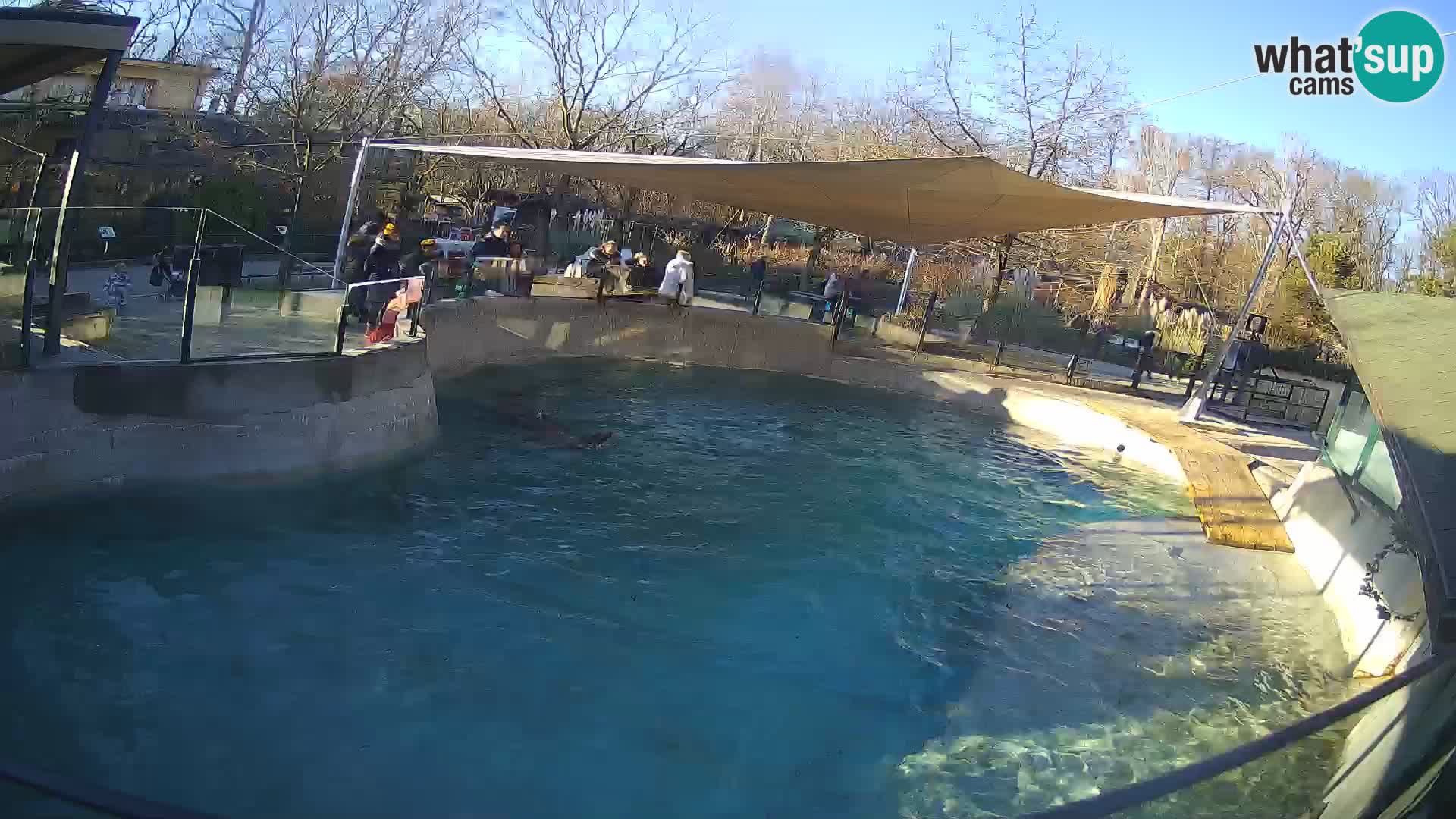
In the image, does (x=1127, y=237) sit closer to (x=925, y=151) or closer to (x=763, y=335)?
(x=925, y=151)

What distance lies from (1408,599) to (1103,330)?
459 inches

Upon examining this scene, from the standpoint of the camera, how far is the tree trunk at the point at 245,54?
1045 inches

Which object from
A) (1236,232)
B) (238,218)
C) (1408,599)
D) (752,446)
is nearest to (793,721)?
(1408,599)

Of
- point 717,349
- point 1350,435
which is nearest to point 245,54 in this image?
point 717,349

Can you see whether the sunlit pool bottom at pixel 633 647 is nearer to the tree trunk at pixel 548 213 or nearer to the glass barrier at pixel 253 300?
the glass barrier at pixel 253 300

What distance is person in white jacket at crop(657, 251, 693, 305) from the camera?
1684 cm

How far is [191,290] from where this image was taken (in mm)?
8164

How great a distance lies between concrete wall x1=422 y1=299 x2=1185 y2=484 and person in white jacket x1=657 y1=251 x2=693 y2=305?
0.62ft

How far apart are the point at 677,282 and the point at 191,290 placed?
945 cm

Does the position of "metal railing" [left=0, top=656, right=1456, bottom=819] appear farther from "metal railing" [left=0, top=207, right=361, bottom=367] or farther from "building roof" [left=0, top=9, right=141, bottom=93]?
"metal railing" [left=0, top=207, right=361, bottom=367]

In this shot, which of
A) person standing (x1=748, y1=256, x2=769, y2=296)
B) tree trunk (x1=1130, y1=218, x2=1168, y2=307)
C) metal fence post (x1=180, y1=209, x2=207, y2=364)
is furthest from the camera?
tree trunk (x1=1130, y1=218, x2=1168, y2=307)

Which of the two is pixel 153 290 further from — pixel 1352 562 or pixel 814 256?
pixel 814 256

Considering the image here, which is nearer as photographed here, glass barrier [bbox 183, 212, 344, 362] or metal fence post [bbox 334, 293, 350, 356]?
glass barrier [bbox 183, 212, 344, 362]

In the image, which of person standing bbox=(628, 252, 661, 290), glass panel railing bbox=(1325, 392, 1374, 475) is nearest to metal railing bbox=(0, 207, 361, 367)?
person standing bbox=(628, 252, 661, 290)
